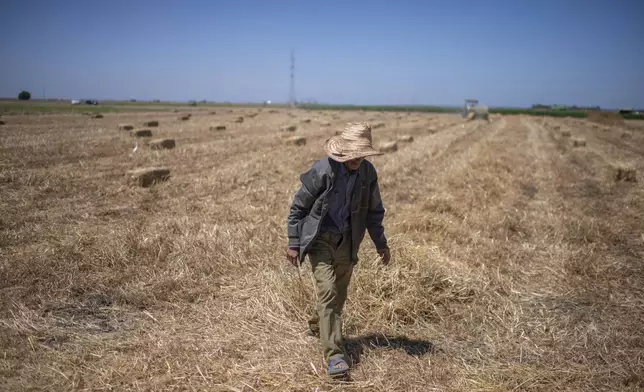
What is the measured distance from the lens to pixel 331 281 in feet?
11.8

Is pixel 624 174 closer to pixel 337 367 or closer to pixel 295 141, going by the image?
pixel 295 141

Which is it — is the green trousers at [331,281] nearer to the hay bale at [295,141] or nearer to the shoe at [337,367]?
the shoe at [337,367]

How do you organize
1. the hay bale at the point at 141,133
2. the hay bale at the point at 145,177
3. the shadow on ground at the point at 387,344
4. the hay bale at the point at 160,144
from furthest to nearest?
the hay bale at the point at 141,133 < the hay bale at the point at 160,144 < the hay bale at the point at 145,177 < the shadow on ground at the point at 387,344

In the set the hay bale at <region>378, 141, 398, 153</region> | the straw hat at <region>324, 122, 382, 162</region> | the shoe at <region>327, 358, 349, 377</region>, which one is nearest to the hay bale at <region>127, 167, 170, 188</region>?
the straw hat at <region>324, 122, 382, 162</region>

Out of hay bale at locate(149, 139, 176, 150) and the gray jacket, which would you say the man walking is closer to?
the gray jacket

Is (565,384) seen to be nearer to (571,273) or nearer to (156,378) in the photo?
(571,273)

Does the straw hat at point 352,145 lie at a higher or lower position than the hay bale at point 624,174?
higher

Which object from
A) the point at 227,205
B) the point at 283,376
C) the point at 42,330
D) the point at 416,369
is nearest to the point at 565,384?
the point at 416,369

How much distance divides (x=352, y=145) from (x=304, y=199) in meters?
0.57

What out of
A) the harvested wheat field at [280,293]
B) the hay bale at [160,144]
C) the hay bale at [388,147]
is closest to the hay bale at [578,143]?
the hay bale at [388,147]

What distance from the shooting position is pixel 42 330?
4047 millimetres

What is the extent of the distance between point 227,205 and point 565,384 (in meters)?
5.81

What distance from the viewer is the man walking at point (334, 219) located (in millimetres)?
3602

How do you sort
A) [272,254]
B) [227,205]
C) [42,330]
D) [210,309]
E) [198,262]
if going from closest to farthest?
[42,330] → [210,309] → [198,262] → [272,254] → [227,205]
